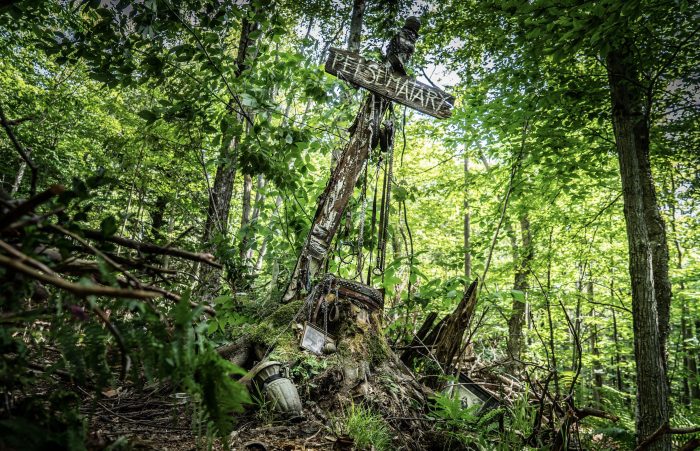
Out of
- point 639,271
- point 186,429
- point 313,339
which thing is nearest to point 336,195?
point 313,339

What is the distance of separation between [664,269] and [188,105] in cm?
672

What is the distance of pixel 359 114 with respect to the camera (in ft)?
12.9

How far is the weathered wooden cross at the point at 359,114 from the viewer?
3584 mm

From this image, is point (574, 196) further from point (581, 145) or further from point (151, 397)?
point (151, 397)

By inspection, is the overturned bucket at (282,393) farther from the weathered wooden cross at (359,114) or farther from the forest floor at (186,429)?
the weathered wooden cross at (359,114)

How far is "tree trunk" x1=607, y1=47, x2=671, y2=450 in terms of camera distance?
361 centimetres

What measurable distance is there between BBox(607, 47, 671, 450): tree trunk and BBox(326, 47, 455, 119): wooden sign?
2453 millimetres

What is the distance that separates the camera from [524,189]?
6.45 meters

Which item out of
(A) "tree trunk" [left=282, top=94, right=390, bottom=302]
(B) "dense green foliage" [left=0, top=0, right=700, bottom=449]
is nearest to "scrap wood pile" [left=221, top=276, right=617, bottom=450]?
(B) "dense green foliage" [left=0, top=0, right=700, bottom=449]

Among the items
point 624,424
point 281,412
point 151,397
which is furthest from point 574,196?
point 151,397

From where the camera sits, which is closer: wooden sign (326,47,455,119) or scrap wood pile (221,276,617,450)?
scrap wood pile (221,276,617,450)

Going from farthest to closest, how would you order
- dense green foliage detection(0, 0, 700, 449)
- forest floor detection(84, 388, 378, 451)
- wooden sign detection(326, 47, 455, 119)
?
wooden sign detection(326, 47, 455, 119) → forest floor detection(84, 388, 378, 451) → dense green foliage detection(0, 0, 700, 449)

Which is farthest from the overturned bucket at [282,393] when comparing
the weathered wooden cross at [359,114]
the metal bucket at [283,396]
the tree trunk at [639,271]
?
the tree trunk at [639,271]

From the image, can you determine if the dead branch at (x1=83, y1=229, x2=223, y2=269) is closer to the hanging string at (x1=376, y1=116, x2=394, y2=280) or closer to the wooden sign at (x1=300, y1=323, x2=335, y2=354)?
the wooden sign at (x1=300, y1=323, x2=335, y2=354)
